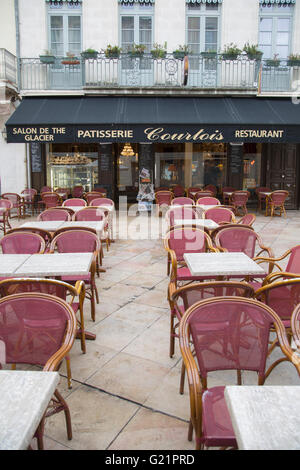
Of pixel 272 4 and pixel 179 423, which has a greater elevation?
pixel 272 4

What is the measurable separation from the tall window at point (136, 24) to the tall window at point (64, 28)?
4.98 feet

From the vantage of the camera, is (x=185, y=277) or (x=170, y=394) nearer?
(x=170, y=394)

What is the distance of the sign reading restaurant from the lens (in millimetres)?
10359

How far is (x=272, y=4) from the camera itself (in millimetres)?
13500

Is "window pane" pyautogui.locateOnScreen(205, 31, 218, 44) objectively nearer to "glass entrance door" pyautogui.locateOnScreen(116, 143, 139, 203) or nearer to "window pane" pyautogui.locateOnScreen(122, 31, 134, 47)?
"window pane" pyautogui.locateOnScreen(122, 31, 134, 47)

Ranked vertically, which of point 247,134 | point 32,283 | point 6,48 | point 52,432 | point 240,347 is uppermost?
point 6,48

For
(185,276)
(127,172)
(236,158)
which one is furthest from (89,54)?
(185,276)

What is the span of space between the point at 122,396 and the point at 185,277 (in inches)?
70.8

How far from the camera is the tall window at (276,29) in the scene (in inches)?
533

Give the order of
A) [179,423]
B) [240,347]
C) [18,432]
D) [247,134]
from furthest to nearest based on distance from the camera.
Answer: [247,134] → [179,423] → [240,347] → [18,432]

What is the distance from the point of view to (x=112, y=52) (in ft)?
42.9

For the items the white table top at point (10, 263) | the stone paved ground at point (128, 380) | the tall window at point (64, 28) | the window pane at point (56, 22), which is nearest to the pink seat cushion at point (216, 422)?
the stone paved ground at point (128, 380)
